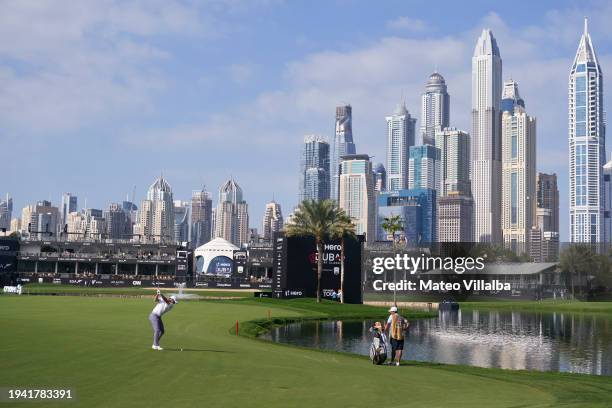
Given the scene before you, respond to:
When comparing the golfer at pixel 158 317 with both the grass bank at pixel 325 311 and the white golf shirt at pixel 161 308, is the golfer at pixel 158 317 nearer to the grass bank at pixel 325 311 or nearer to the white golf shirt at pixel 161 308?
the white golf shirt at pixel 161 308

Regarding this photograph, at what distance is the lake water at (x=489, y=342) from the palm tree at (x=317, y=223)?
2147 cm

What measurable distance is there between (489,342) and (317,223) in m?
41.0

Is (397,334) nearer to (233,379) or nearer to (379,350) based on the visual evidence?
(379,350)

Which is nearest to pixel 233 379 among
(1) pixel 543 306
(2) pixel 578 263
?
(1) pixel 543 306

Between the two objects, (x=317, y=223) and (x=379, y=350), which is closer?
(x=379, y=350)

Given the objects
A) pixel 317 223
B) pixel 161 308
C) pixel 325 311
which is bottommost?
pixel 325 311

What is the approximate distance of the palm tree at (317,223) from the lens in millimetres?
87938

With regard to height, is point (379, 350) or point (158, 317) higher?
point (158, 317)

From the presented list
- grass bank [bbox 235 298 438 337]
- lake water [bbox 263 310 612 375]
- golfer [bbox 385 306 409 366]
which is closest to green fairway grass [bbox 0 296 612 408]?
golfer [bbox 385 306 409 366]

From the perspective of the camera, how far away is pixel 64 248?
17238cm

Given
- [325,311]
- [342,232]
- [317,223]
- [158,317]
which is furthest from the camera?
[342,232]

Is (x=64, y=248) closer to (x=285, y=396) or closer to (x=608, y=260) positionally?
(x=608, y=260)

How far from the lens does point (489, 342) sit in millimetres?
48750

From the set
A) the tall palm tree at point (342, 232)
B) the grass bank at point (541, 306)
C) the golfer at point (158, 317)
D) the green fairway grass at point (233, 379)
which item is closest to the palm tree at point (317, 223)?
the tall palm tree at point (342, 232)
